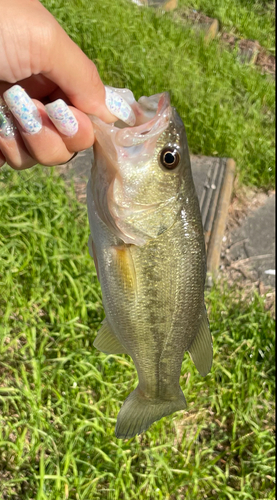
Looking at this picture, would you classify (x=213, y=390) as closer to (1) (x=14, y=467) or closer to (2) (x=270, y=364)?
(2) (x=270, y=364)

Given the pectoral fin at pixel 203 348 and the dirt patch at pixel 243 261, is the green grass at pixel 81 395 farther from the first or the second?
the pectoral fin at pixel 203 348

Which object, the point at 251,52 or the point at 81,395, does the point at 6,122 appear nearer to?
the point at 81,395

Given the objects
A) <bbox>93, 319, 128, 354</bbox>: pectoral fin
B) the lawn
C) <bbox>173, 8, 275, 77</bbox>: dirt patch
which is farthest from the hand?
<bbox>173, 8, 275, 77</bbox>: dirt patch

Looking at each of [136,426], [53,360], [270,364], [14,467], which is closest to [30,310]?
[53,360]

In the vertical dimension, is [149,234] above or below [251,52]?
above

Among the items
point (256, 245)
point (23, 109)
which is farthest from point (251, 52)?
point (23, 109)

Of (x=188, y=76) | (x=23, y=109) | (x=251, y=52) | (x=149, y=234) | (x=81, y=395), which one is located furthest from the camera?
(x=251, y=52)
